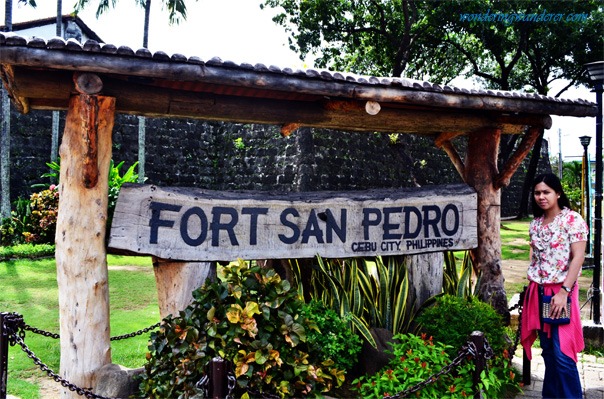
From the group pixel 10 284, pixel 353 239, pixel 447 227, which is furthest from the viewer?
pixel 10 284

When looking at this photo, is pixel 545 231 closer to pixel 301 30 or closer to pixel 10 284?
pixel 10 284

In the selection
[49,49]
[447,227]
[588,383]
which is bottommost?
[588,383]

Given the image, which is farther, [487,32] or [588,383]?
[487,32]

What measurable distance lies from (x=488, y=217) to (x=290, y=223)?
2017 mm

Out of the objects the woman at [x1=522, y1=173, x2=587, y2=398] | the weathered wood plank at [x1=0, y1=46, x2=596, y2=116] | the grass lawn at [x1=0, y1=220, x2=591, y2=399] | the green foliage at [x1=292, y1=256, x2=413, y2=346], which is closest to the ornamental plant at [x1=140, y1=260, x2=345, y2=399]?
the green foliage at [x1=292, y1=256, x2=413, y2=346]

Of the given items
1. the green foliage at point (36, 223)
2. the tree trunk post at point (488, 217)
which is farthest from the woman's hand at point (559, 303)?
the green foliage at point (36, 223)

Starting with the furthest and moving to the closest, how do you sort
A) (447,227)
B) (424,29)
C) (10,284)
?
(424,29) < (10,284) < (447,227)

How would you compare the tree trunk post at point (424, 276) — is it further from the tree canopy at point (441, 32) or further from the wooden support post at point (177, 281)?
the tree canopy at point (441, 32)

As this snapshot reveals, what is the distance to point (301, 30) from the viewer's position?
17266 millimetres

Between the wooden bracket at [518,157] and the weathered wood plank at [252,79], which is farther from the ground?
the weathered wood plank at [252,79]

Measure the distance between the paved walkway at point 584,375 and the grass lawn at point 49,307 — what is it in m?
3.49

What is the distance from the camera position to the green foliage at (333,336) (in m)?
4.35

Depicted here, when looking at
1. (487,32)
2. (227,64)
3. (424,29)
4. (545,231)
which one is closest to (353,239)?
(545,231)

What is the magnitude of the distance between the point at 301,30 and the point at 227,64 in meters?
13.9
